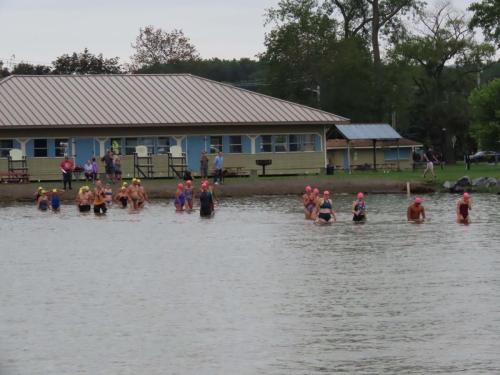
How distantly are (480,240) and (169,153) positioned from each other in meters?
31.3

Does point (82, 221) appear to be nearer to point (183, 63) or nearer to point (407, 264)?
point (407, 264)

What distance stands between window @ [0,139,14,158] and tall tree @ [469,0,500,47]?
32.1 meters

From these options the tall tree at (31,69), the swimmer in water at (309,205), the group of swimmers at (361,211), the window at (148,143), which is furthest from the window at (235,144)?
the tall tree at (31,69)

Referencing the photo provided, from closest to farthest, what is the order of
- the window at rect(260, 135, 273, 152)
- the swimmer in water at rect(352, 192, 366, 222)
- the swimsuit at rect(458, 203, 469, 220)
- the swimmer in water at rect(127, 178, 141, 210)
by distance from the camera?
the swimsuit at rect(458, 203, 469, 220) → the swimmer in water at rect(352, 192, 366, 222) → the swimmer in water at rect(127, 178, 141, 210) → the window at rect(260, 135, 273, 152)

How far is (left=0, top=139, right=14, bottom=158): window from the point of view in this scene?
66500mm

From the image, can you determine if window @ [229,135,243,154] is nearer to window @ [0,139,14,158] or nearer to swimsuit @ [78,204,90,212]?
window @ [0,139,14,158]

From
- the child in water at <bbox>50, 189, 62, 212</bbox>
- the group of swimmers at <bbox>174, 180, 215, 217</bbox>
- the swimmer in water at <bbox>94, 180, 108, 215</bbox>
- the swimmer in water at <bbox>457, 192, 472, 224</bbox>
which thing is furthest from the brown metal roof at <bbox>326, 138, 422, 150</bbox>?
the swimmer in water at <bbox>457, 192, 472, 224</bbox>

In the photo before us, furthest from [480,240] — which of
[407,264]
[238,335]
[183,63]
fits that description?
[183,63]

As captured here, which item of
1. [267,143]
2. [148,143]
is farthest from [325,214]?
[267,143]

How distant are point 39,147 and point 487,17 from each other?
31037 millimetres

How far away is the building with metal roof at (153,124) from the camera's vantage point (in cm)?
6700

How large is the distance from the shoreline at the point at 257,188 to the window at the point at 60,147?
4.52 meters

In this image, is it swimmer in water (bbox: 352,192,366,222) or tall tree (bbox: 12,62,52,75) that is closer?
swimmer in water (bbox: 352,192,366,222)

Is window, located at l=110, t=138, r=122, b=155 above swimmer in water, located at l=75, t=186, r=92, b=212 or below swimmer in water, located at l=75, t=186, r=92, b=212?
above
